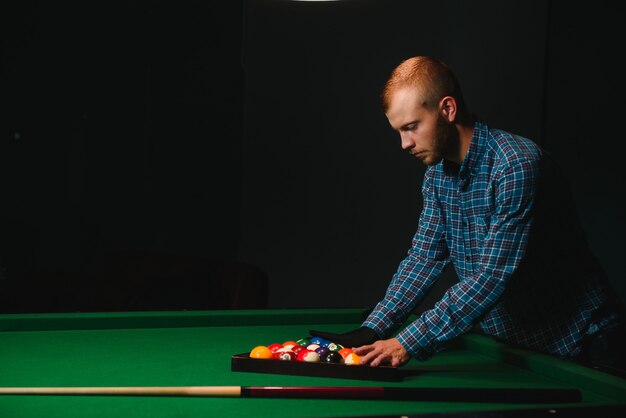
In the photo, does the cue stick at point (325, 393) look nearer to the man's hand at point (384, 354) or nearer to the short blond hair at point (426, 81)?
the man's hand at point (384, 354)

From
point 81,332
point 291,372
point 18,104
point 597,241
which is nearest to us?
point 291,372

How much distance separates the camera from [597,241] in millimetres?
4195

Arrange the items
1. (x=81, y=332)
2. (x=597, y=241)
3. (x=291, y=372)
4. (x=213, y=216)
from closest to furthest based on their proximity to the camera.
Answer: (x=291, y=372) → (x=81, y=332) → (x=597, y=241) → (x=213, y=216)

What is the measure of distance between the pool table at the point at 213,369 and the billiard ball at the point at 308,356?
0.04 meters

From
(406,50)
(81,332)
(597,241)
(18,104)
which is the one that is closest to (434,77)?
(81,332)

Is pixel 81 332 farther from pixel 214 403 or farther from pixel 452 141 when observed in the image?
pixel 452 141

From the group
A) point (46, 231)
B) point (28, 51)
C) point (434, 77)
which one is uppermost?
point (28, 51)

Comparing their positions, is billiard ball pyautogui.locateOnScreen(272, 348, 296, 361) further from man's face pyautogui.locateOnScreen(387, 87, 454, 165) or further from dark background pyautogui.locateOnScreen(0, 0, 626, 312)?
dark background pyautogui.locateOnScreen(0, 0, 626, 312)

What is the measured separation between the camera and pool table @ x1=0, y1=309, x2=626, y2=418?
5.05 ft

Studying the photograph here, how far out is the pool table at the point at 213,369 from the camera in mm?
1539

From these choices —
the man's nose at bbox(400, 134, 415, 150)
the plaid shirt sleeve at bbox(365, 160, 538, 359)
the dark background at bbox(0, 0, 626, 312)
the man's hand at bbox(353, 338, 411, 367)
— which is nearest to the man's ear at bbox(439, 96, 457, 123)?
the man's nose at bbox(400, 134, 415, 150)

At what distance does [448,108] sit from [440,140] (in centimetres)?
9

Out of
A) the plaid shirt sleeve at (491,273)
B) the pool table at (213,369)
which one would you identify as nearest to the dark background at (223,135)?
the pool table at (213,369)

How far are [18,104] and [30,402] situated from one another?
442cm
